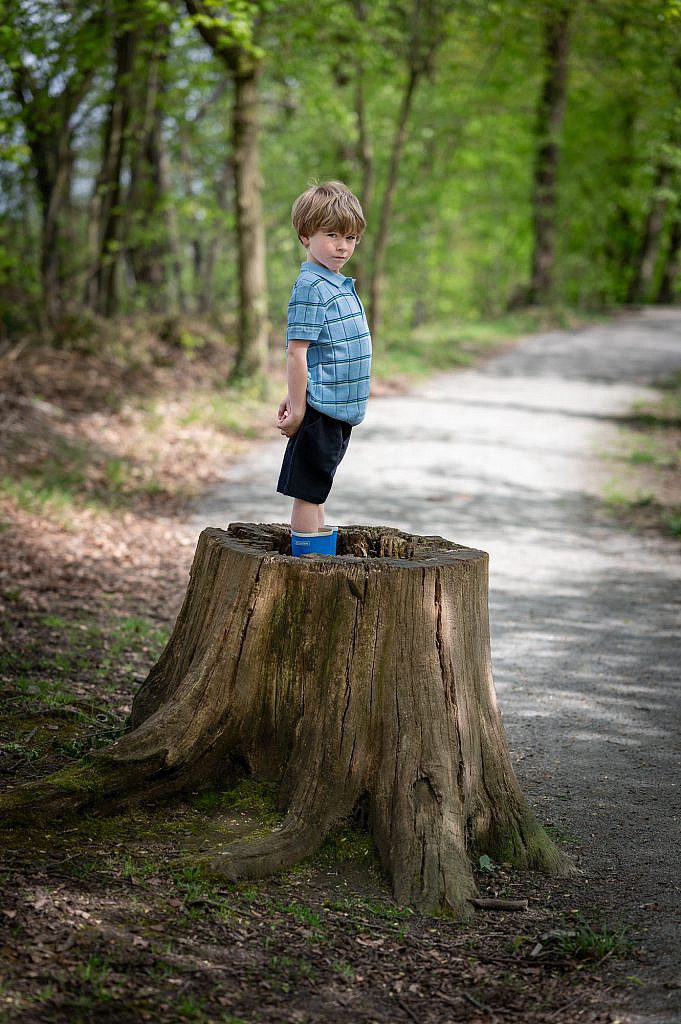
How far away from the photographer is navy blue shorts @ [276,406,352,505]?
13.0 feet

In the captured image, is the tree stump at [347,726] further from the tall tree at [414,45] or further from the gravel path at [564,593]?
the tall tree at [414,45]

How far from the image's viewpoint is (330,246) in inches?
149

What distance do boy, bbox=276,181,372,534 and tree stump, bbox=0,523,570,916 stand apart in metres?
0.45

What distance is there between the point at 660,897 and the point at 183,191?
2233cm

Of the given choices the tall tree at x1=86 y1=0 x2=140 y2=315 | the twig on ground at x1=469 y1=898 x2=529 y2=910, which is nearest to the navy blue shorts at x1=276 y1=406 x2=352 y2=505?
the twig on ground at x1=469 y1=898 x2=529 y2=910

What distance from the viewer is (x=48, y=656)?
569cm

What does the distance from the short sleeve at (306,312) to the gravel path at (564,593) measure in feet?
6.98

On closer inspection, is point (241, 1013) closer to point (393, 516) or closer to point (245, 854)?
point (245, 854)

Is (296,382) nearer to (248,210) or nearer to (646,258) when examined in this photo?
(248,210)

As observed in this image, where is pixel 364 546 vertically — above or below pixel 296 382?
below

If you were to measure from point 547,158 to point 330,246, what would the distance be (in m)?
29.0

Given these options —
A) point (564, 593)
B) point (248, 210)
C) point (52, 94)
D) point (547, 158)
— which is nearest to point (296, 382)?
point (564, 593)

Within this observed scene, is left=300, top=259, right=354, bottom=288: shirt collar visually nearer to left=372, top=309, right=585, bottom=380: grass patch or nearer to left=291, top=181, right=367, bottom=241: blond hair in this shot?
left=291, top=181, right=367, bottom=241: blond hair

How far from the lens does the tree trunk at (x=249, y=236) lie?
47.7 ft
